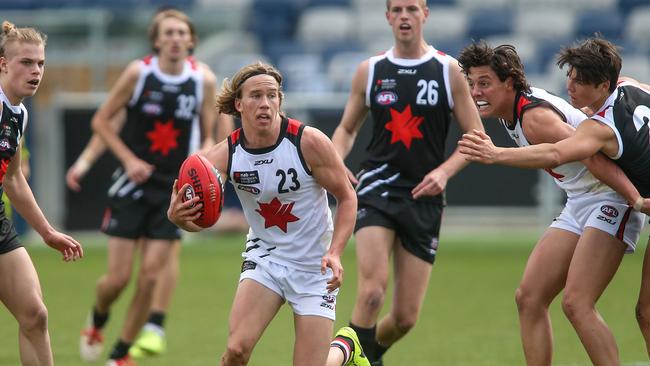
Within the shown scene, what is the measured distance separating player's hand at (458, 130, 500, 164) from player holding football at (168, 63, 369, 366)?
0.72m

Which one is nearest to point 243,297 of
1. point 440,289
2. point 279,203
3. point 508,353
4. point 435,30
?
point 279,203

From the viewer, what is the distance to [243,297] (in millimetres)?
5617

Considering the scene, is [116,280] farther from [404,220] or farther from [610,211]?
[610,211]

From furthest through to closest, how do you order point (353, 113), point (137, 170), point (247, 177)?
point (137, 170) < point (353, 113) < point (247, 177)

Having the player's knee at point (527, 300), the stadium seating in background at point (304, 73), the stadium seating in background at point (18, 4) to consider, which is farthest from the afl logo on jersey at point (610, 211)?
the stadium seating in background at point (18, 4)

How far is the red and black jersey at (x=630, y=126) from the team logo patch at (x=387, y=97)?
5.44ft

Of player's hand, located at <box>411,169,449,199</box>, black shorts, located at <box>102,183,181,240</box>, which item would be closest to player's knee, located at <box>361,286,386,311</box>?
player's hand, located at <box>411,169,449,199</box>

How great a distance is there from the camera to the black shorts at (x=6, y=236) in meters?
5.80

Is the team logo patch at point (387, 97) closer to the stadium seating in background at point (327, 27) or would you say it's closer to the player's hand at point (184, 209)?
the player's hand at point (184, 209)

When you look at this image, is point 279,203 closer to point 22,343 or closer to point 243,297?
point 243,297

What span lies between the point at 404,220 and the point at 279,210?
1.38 meters

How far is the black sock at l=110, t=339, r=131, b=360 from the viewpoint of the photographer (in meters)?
7.70

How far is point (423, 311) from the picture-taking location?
10570 millimetres

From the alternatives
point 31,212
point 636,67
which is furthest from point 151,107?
point 636,67
